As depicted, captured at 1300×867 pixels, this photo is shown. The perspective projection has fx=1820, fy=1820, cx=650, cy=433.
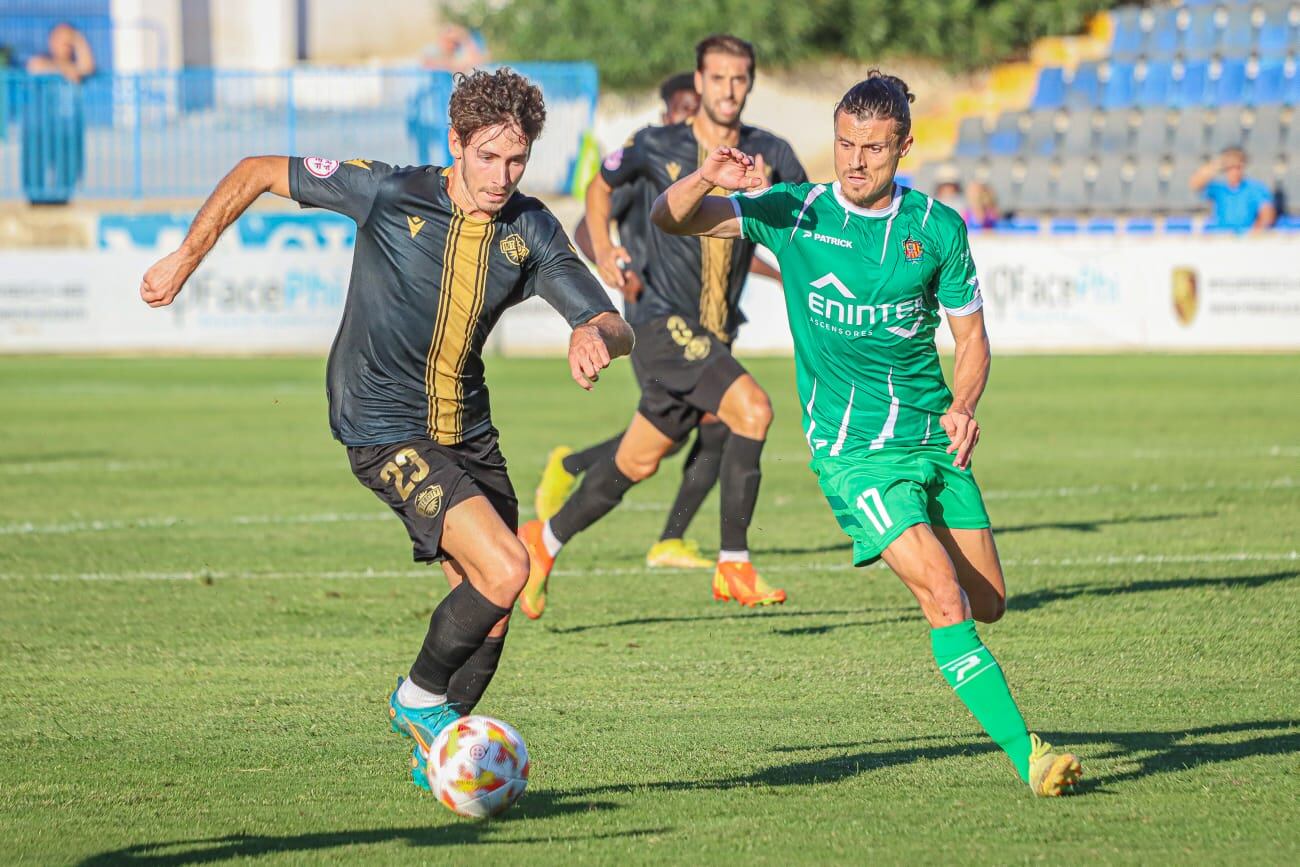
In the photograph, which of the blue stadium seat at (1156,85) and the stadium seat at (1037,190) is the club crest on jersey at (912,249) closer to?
the stadium seat at (1037,190)

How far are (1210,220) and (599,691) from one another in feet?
63.5

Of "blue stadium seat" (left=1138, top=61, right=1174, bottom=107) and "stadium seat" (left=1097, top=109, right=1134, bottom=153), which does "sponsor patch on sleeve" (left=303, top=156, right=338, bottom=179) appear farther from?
"blue stadium seat" (left=1138, top=61, right=1174, bottom=107)

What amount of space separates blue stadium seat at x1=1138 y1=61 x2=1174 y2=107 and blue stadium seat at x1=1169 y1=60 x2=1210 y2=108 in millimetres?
105

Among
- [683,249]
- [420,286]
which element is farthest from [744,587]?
[420,286]

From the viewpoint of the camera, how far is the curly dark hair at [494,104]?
188 inches

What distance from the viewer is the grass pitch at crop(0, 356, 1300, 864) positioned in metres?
4.36

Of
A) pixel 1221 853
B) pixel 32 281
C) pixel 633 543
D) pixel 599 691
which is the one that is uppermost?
pixel 1221 853

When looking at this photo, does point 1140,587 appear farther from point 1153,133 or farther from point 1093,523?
point 1153,133

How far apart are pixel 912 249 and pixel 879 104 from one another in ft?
1.38

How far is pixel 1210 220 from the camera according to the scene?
23516 mm

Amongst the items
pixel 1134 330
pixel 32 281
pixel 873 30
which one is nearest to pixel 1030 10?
pixel 873 30

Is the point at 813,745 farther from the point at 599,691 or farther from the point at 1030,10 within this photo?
the point at 1030,10

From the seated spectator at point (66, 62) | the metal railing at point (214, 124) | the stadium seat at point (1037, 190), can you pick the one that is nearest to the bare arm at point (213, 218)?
the metal railing at point (214, 124)

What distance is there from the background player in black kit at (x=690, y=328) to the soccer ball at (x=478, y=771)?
3010 mm
